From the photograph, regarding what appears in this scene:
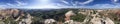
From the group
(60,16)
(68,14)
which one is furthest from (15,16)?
(68,14)

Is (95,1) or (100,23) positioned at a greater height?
(95,1)

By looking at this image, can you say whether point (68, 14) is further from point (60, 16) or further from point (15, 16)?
point (15, 16)

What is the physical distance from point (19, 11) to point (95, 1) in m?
1.04

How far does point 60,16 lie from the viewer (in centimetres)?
387

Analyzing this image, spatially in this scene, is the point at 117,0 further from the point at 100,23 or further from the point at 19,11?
the point at 19,11

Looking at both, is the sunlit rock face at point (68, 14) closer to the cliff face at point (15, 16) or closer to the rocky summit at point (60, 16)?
the rocky summit at point (60, 16)

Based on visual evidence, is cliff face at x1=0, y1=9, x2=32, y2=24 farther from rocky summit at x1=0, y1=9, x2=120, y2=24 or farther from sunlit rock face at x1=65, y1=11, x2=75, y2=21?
sunlit rock face at x1=65, y1=11, x2=75, y2=21

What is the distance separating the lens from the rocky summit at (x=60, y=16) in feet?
12.4

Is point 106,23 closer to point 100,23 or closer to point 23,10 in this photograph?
point 100,23

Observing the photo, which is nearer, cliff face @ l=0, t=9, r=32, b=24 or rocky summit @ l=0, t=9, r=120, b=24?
rocky summit @ l=0, t=9, r=120, b=24

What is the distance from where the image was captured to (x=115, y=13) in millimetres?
3768

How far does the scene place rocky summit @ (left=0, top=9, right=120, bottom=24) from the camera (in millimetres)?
3787

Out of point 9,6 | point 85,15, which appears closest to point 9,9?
point 9,6

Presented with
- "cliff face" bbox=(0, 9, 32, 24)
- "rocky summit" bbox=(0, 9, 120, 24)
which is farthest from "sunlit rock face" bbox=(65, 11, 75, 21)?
"cliff face" bbox=(0, 9, 32, 24)
